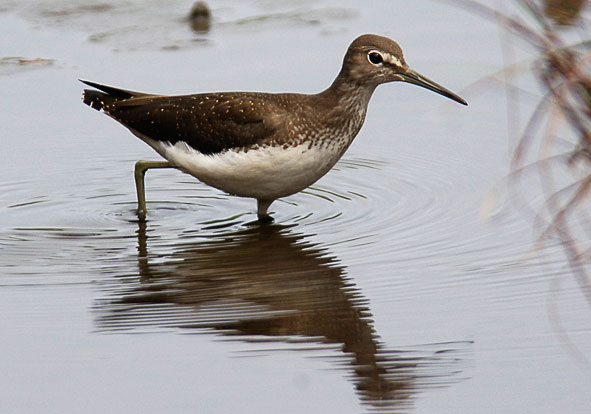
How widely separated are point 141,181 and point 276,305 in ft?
7.31

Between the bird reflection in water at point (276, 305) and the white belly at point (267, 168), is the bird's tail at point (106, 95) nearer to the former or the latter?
the white belly at point (267, 168)

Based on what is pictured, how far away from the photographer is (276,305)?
20.5 feet

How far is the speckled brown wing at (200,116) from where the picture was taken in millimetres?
7609

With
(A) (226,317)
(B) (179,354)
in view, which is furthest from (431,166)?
(B) (179,354)

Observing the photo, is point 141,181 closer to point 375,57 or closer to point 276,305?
point 375,57

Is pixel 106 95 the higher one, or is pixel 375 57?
pixel 375 57

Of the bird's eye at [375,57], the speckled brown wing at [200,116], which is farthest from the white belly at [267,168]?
the bird's eye at [375,57]

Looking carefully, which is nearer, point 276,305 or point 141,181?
point 276,305

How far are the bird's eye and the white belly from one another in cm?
58

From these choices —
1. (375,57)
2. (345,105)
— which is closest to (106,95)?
(345,105)

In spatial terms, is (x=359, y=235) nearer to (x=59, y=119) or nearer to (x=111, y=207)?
(x=111, y=207)

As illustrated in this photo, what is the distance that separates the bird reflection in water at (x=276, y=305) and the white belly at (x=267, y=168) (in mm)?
307

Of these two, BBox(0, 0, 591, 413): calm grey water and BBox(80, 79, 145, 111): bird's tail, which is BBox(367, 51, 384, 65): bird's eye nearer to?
BBox(0, 0, 591, 413): calm grey water

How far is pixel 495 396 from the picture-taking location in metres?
5.07
